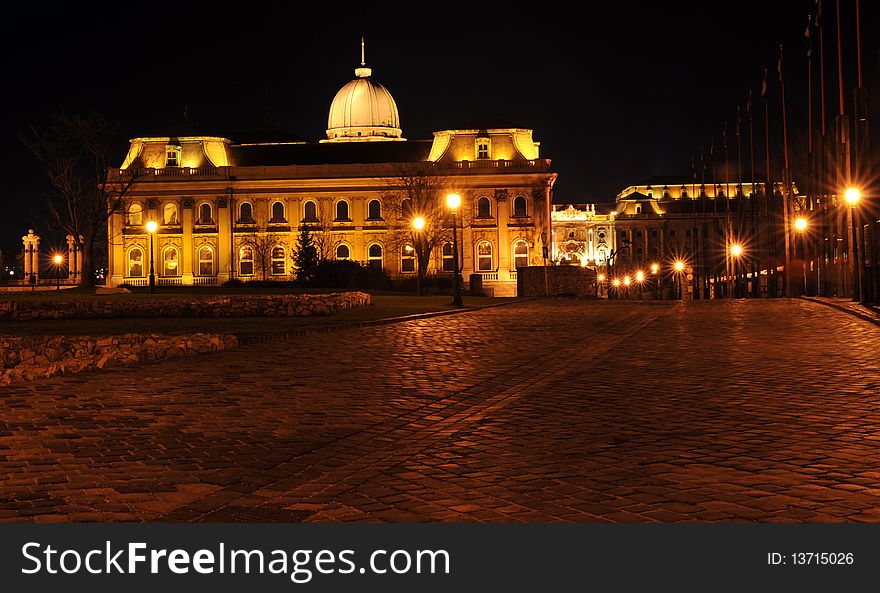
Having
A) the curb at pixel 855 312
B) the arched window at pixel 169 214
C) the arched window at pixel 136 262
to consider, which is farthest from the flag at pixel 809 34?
the arched window at pixel 136 262

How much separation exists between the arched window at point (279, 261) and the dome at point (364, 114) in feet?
52.0

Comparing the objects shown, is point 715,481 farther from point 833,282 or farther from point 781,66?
point 781,66

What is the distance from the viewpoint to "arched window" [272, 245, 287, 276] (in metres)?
96.4

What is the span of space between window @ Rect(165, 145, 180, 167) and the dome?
16.5 meters

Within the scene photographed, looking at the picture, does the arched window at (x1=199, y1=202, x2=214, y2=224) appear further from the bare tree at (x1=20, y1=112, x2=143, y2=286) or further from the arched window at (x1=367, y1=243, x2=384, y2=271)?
the bare tree at (x1=20, y1=112, x2=143, y2=286)

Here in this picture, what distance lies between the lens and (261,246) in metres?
95.7

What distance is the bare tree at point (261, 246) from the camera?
94812 millimetres

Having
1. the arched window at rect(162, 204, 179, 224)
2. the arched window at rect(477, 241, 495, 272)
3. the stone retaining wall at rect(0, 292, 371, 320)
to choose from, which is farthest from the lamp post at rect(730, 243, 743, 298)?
the arched window at rect(162, 204, 179, 224)

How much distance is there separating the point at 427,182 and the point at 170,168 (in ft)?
95.2

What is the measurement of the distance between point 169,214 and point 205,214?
3625 mm

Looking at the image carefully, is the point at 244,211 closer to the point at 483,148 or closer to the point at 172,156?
the point at 172,156

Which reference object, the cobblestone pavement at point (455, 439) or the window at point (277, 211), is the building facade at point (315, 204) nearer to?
the window at point (277, 211)

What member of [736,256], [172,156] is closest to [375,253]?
[172,156]

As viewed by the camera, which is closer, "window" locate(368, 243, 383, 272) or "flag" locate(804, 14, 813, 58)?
"flag" locate(804, 14, 813, 58)
